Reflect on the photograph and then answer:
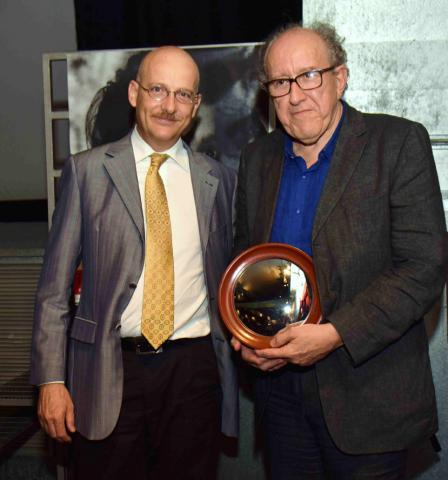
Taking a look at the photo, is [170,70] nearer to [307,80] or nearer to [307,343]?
[307,80]

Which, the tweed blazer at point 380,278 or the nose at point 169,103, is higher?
the nose at point 169,103

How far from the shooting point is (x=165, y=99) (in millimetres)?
1953

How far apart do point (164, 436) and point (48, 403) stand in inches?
13.6

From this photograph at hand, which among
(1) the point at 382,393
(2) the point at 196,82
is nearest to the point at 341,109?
(2) the point at 196,82

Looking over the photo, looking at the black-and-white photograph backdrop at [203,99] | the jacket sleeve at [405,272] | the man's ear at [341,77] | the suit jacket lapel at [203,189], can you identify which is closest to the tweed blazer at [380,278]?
the jacket sleeve at [405,272]

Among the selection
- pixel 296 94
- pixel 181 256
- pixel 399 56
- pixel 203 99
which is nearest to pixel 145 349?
pixel 181 256

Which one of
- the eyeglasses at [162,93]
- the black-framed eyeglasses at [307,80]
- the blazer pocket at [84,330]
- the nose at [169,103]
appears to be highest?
the black-framed eyeglasses at [307,80]

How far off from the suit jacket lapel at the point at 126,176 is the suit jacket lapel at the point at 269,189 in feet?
1.08

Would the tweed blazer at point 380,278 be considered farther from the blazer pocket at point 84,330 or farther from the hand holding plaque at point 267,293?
the blazer pocket at point 84,330

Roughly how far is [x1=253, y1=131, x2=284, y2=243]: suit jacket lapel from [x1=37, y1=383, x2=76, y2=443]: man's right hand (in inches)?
27.2

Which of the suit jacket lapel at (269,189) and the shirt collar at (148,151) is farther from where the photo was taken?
the shirt collar at (148,151)

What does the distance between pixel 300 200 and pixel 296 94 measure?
0.28 meters

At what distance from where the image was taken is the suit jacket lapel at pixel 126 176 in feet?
6.21

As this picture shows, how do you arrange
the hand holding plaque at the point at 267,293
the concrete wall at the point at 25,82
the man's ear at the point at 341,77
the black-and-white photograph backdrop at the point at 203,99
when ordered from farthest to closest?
the concrete wall at the point at 25,82 < the black-and-white photograph backdrop at the point at 203,99 < the man's ear at the point at 341,77 < the hand holding plaque at the point at 267,293
